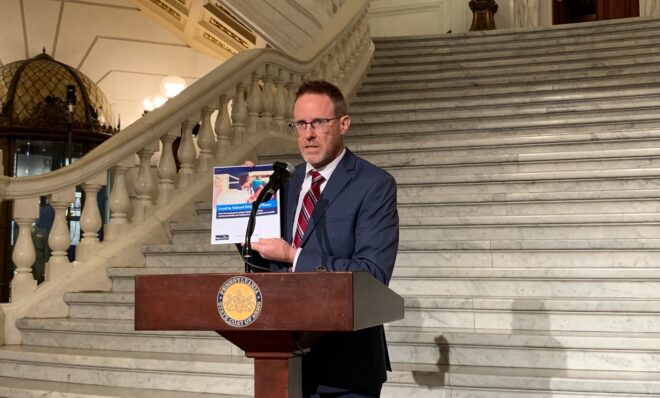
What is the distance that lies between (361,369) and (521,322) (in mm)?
2004

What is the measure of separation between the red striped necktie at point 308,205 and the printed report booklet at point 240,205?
0.15 m

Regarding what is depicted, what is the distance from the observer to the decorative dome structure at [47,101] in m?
7.98

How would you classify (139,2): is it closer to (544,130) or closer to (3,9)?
(3,9)

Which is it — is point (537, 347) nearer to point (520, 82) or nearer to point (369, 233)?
point (369, 233)

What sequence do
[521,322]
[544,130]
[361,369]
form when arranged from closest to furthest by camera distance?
[361,369] < [521,322] < [544,130]

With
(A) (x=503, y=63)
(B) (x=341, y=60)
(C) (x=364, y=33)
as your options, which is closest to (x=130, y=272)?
(B) (x=341, y=60)

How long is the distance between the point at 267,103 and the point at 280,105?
0.18m

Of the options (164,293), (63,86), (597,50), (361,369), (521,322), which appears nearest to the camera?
(164,293)

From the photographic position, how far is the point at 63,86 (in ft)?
28.1

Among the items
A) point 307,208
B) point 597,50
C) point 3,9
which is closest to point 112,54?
point 3,9

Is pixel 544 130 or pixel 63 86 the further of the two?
pixel 63 86

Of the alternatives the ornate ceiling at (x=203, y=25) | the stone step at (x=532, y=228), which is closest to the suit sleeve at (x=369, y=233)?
the stone step at (x=532, y=228)

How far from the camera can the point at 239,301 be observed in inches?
59.9

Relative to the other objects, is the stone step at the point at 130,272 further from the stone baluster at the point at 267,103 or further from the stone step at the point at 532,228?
the stone baluster at the point at 267,103
